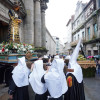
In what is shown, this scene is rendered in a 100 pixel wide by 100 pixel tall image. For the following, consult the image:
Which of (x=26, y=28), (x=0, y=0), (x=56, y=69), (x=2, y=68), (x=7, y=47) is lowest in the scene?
(x=2, y=68)

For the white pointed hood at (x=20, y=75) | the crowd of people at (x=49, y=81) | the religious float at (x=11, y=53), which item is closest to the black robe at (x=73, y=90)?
the crowd of people at (x=49, y=81)

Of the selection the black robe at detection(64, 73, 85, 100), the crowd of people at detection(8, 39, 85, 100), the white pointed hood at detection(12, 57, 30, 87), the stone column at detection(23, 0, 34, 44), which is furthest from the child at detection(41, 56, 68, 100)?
the stone column at detection(23, 0, 34, 44)

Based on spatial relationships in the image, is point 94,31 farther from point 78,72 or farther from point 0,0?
point 78,72

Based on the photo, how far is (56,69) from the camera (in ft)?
7.95

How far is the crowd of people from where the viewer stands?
7.99ft

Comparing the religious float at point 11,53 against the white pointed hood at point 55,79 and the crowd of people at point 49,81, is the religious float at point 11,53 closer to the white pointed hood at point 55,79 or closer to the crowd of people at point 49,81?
the crowd of people at point 49,81

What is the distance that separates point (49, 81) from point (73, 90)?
3.50 ft

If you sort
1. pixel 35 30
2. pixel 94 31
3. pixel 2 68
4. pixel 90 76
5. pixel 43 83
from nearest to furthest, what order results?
pixel 43 83
pixel 2 68
pixel 90 76
pixel 35 30
pixel 94 31

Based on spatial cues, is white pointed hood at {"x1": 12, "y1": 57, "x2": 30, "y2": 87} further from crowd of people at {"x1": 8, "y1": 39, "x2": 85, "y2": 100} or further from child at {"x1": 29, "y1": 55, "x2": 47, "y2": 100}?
child at {"x1": 29, "y1": 55, "x2": 47, "y2": 100}

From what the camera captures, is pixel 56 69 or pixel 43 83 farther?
pixel 43 83

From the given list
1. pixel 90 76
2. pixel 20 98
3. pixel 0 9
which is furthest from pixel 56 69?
pixel 0 9

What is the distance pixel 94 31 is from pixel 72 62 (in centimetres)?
1950

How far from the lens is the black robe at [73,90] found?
9.67ft

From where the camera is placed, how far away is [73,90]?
10.3 ft
